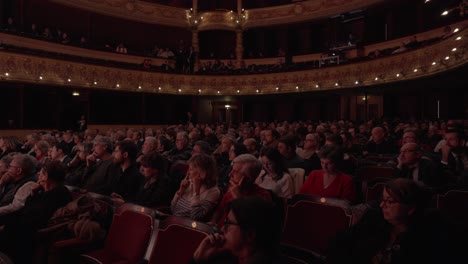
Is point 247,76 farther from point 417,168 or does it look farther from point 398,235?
point 398,235

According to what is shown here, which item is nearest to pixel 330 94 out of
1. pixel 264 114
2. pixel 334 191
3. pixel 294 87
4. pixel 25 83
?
pixel 294 87

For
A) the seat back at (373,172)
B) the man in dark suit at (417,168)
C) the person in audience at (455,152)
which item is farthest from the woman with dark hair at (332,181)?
the person in audience at (455,152)

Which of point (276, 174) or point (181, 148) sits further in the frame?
point (181, 148)

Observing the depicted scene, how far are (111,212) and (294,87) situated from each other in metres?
17.2

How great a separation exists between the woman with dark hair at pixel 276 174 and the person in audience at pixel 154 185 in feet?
3.32

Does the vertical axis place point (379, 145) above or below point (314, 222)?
above

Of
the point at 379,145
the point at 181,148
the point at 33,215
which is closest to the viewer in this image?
the point at 33,215

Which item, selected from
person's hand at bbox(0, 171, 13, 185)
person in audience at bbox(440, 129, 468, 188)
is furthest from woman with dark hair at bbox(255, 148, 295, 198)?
person's hand at bbox(0, 171, 13, 185)

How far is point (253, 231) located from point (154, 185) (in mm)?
2382

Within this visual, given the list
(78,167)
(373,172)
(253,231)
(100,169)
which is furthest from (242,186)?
(78,167)

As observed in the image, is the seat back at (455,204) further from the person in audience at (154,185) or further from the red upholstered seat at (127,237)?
the person in audience at (154,185)

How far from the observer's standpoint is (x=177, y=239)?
2455mm

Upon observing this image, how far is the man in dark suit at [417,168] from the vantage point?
3.65 metres

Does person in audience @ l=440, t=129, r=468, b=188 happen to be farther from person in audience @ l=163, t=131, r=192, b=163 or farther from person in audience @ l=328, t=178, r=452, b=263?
person in audience @ l=163, t=131, r=192, b=163
